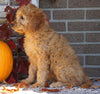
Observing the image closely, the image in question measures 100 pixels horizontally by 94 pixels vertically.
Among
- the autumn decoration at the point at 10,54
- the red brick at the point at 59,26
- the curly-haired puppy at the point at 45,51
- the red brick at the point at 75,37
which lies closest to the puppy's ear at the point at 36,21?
the curly-haired puppy at the point at 45,51

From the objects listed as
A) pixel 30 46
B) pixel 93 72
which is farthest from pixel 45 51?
pixel 93 72

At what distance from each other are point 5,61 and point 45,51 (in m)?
0.75

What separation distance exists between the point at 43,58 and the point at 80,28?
59.7 inches

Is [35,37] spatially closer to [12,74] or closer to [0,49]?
[0,49]

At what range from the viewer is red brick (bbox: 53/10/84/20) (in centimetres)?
453

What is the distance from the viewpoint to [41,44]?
3346mm

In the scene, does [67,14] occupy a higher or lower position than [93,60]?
higher

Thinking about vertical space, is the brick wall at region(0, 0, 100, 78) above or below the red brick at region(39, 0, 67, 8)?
below

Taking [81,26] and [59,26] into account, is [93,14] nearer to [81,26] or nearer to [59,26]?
[81,26]

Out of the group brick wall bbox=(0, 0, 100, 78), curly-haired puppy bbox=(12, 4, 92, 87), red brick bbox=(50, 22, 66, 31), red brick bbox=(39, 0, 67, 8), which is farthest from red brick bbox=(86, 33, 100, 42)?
curly-haired puppy bbox=(12, 4, 92, 87)

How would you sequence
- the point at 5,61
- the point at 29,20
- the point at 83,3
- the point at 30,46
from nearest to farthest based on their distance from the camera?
the point at 29,20 → the point at 30,46 → the point at 5,61 → the point at 83,3

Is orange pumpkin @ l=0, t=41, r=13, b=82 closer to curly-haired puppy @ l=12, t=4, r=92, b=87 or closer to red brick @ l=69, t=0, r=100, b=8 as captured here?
curly-haired puppy @ l=12, t=4, r=92, b=87

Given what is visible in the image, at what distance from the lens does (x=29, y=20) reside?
324 cm

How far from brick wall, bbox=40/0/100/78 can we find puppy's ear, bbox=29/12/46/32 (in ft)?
3.94
